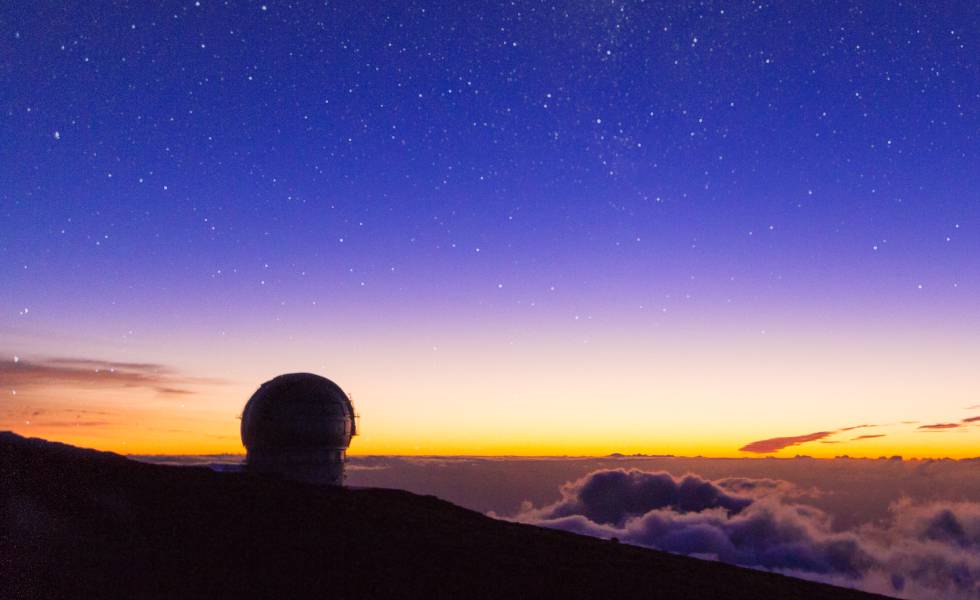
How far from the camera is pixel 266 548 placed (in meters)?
13.1

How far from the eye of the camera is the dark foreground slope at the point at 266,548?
1080 cm

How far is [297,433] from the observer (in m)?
23.8

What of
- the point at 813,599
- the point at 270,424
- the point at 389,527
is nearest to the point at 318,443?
the point at 270,424

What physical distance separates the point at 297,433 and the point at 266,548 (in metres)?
11.0

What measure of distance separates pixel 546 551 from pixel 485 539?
163cm

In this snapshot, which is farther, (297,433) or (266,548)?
(297,433)

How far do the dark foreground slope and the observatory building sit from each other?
3.94 m

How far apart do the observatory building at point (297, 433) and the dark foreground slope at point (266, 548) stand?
3.94m

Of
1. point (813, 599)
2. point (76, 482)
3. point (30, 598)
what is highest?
point (76, 482)

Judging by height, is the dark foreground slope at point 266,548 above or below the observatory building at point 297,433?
below

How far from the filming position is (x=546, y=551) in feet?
55.2

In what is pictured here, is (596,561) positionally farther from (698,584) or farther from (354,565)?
(354,565)

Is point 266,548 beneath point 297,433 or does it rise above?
beneath

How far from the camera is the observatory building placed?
77.9 feet
